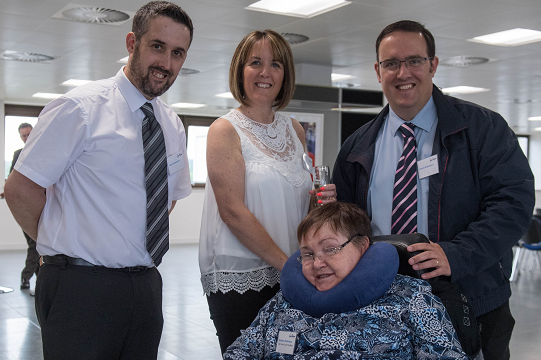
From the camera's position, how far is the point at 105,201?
6.57 feet

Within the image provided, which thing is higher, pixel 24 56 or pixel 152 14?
pixel 24 56

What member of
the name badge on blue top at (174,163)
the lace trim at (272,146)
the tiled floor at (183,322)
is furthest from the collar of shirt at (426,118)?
the tiled floor at (183,322)

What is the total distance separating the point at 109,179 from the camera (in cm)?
199

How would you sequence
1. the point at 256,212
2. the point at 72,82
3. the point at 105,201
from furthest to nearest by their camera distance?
the point at 72,82 → the point at 256,212 → the point at 105,201

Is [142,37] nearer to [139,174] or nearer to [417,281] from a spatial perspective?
[139,174]

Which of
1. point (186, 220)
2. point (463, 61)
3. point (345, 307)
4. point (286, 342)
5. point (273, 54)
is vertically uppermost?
point (463, 61)

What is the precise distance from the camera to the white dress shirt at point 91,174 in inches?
76.0

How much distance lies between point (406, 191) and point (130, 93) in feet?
3.66

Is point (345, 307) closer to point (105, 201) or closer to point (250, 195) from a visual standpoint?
point (250, 195)

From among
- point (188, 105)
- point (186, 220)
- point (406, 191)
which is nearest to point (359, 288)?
point (406, 191)

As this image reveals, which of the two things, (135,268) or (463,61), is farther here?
(463,61)

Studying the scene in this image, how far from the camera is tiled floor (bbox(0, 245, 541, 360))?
4.96 meters

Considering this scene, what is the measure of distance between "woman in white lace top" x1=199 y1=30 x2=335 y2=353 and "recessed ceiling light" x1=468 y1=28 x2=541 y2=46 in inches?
228

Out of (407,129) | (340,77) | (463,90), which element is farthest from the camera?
(463,90)
